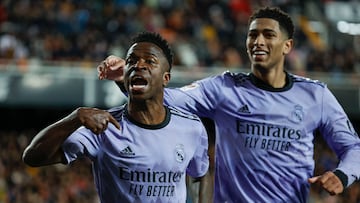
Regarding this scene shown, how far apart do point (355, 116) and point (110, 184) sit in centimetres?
1224

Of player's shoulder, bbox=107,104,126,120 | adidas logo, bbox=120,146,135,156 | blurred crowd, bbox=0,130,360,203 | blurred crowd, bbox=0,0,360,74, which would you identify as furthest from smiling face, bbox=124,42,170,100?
blurred crowd, bbox=0,0,360,74

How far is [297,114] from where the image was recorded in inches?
217

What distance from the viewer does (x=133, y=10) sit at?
1652 centimetres

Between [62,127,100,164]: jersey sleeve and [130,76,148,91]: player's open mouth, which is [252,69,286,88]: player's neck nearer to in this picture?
[130,76,148,91]: player's open mouth

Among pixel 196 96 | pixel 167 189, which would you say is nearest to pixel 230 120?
pixel 196 96

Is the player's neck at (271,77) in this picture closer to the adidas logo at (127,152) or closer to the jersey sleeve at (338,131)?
the jersey sleeve at (338,131)

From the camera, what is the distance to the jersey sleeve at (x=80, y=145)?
14.5 ft

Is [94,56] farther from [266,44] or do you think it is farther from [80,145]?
[80,145]

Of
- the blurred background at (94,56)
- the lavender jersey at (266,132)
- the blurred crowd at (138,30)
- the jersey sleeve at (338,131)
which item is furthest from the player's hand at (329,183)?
the blurred crowd at (138,30)

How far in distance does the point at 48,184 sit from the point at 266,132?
27.8 ft

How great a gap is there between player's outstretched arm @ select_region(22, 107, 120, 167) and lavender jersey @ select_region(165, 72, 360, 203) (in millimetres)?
1179

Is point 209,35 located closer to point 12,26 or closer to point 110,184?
point 12,26

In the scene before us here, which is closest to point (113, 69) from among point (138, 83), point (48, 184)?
point (138, 83)

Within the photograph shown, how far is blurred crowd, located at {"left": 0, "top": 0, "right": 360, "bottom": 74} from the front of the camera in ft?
47.6
